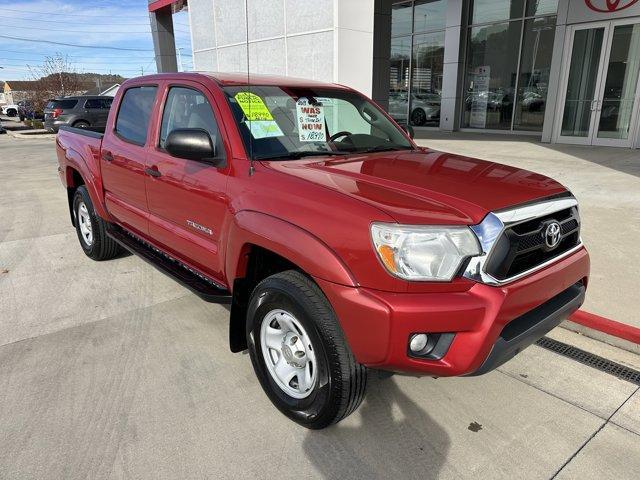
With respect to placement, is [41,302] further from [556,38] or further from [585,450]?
[556,38]

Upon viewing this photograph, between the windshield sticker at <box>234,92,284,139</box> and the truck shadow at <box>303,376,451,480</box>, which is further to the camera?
A: the windshield sticker at <box>234,92,284,139</box>

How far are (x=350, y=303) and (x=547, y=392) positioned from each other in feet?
5.33

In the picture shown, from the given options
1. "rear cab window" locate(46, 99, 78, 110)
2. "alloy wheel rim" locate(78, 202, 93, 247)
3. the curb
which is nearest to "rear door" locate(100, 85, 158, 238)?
"alloy wheel rim" locate(78, 202, 93, 247)

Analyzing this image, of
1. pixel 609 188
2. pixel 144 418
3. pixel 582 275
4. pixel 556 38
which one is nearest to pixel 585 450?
pixel 582 275

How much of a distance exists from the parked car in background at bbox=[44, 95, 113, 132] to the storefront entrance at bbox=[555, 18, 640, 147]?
17.7 metres

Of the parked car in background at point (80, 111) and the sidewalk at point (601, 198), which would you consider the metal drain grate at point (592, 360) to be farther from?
the parked car in background at point (80, 111)

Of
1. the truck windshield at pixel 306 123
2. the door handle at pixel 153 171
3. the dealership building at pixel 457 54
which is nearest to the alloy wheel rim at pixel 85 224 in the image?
the door handle at pixel 153 171

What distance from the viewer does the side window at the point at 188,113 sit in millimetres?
3299

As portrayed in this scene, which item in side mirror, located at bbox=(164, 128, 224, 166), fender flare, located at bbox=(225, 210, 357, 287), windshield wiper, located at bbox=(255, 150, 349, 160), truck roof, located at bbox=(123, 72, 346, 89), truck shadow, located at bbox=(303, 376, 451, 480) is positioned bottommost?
truck shadow, located at bbox=(303, 376, 451, 480)

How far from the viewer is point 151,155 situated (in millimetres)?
3787

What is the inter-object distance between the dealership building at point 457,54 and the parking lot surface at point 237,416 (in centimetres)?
317

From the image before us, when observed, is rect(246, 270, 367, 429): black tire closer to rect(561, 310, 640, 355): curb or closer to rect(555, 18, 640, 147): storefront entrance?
rect(561, 310, 640, 355): curb

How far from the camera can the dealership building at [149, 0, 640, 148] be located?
32.7 feet

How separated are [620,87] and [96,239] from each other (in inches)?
514
